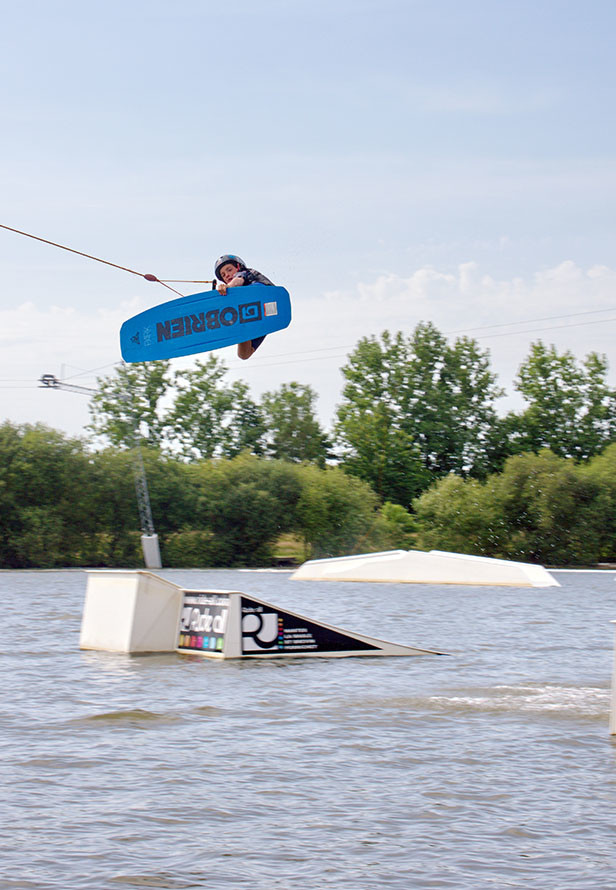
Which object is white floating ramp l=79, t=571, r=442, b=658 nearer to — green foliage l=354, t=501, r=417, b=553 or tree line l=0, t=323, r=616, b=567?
tree line l=0, t=323, r=616, b=567

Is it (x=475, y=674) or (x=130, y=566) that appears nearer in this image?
(x=475, y=674)

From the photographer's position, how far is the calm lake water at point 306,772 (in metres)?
6.46

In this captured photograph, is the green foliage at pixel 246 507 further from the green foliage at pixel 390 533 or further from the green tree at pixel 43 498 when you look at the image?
the green tree at pixel 43 498

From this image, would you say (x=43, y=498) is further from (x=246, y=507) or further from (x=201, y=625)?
(x=201, y=625)

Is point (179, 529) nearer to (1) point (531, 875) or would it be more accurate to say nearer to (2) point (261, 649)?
(2) point (261, 649)

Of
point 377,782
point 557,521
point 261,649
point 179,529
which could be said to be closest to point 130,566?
point 179,529

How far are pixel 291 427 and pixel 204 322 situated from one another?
267ft

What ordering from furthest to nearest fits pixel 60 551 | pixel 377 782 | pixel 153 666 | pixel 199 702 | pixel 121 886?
pixel 60 551 → pixel 153 666 → pixel 199 702 → pixel 377 782 → pixel 121 886

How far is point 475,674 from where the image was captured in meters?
15.3

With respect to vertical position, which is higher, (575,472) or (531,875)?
(575,472)

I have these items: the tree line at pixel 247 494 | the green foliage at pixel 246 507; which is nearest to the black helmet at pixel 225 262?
the tree line at pixel 247 494

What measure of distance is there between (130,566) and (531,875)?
2428 inches

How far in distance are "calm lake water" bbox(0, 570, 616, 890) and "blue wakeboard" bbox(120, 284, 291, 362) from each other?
3.62 meters

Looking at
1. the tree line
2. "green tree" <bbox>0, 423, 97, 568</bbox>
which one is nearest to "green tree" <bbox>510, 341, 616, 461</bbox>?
the tree line
